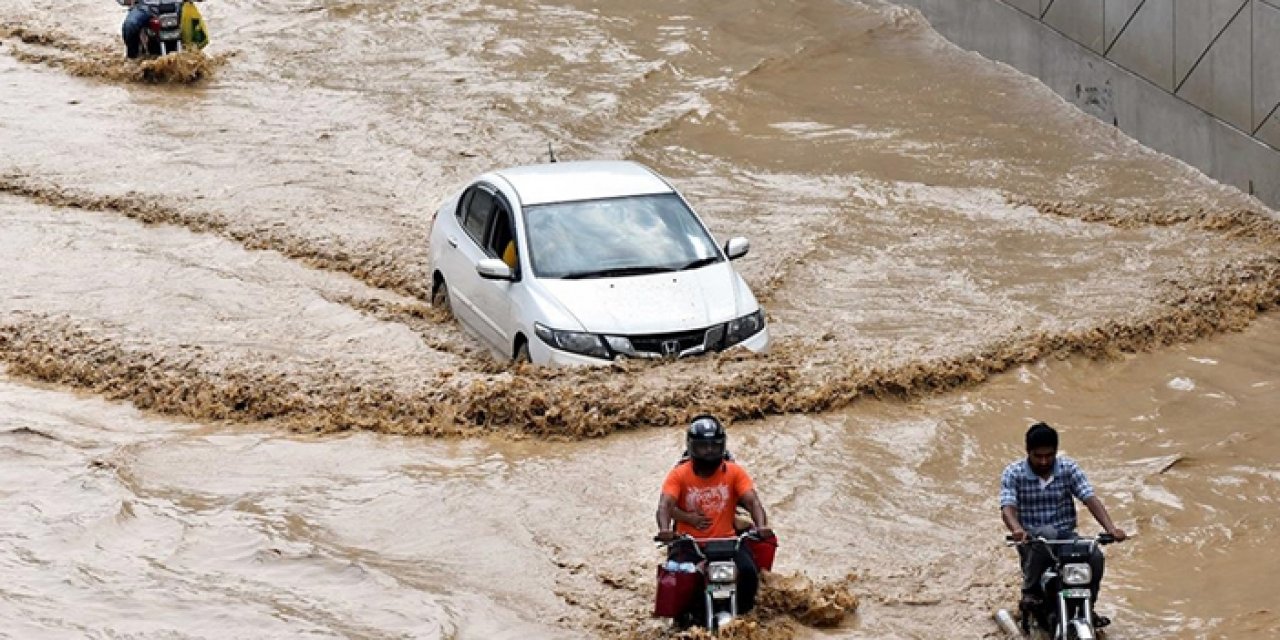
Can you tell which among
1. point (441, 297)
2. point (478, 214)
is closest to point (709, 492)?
point (478, 214)

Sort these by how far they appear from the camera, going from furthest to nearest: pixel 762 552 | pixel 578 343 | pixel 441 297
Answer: pixel 441 297 → pixel 578 343 → pixel 762 552

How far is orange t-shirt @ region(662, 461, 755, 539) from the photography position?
9383mm

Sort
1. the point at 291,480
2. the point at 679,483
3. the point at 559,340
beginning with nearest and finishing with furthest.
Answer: the point at 679,483, the point at 291,480, the point at 559,340

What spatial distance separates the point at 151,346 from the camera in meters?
14.5

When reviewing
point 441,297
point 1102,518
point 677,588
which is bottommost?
point 441,297

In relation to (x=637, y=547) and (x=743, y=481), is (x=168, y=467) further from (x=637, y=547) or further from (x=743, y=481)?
(x=743, y=481)

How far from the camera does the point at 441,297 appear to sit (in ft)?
50.6

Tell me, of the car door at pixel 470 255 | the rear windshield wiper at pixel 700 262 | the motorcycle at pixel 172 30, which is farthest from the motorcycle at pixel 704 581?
the motorcycle at pixel 172 30

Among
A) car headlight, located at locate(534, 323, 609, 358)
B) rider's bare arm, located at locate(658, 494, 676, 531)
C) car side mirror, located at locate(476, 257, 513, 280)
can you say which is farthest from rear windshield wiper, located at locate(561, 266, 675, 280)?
rider's bare arm, located at locate(658, 494, 676, 531)

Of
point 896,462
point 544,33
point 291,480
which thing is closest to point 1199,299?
point 896,462

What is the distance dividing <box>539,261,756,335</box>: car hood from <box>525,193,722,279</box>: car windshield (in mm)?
172

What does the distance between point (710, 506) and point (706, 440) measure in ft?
1.18

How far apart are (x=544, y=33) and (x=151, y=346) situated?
1158cm

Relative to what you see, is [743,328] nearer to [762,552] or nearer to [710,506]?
[762,552]
